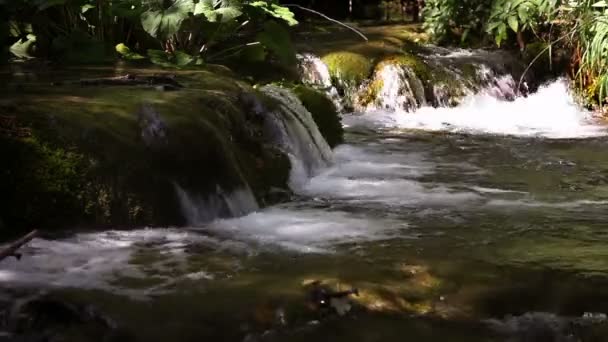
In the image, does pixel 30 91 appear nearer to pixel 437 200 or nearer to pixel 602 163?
pixel 437 200

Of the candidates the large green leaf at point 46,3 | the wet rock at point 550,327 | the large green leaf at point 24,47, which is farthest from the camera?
the large green leaf at point 24,47

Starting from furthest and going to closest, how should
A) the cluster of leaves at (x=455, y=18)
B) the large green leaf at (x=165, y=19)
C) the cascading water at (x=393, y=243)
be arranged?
the cluster of leaves at (x=455, y=18) → the large green leaf at (x=165, y=19) → the cascading water at (x=393, y=243)

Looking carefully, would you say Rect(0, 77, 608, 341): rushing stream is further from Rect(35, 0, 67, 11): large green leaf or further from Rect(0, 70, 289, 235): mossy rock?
Rect(35, 0, 67, 11): large green leaf

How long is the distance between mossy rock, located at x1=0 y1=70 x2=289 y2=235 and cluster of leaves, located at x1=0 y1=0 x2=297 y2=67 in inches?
77.5

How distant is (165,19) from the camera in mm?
7172

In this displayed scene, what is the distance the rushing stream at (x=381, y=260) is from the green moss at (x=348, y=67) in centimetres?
363

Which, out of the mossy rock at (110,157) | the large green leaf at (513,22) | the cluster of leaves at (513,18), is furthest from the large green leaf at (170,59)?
the large green leaf at (513,22)

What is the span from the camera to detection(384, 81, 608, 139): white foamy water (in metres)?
8.56

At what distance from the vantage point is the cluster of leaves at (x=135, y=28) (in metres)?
7.09

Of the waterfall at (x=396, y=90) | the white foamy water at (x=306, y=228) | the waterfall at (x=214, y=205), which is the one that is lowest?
the waterfall at (x=396, y=90)

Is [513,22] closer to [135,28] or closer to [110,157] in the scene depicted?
[135,28]

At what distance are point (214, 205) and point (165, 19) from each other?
121 inches

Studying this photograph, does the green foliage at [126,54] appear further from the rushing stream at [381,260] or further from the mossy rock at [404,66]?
the mossy rock at [404,66]

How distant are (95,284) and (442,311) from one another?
1346 mm
